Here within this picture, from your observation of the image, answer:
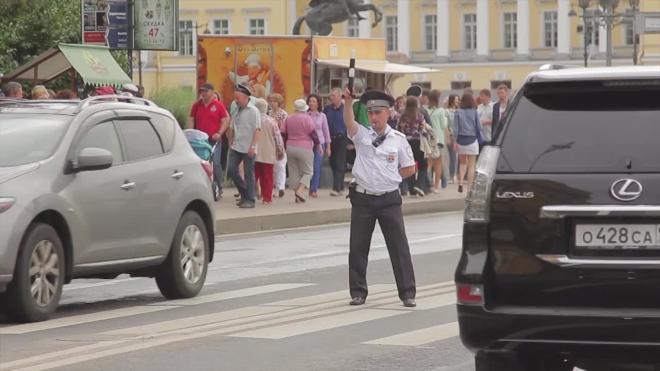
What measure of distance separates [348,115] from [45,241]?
2.52m

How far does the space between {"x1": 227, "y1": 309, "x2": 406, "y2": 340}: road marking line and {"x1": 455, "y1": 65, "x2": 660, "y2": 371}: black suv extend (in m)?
3.70

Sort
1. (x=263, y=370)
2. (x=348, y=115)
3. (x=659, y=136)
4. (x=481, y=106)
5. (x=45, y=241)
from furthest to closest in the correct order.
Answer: (x=481, y=106)
(x=348, y=115)
(x=45, y=241)
(x=263, y=370)
(x=659, y=136)

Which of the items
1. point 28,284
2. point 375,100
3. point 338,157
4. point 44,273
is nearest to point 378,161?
point 375,100

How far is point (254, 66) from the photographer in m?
31.9

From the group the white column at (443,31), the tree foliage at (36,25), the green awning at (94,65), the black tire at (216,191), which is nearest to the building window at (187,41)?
the white column at (443,31)

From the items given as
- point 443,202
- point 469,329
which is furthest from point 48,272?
point 443,202

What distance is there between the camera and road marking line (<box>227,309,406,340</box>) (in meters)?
10.8

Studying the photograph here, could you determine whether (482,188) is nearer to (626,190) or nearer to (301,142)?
(626,190)

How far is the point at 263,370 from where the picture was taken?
9188 millimetres

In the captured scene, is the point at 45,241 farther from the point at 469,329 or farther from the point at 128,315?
the point at 469,329

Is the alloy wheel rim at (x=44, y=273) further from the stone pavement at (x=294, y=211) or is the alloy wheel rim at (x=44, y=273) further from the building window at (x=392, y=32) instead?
the building window at (x=392, y=32)

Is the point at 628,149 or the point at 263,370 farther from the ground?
the point at 628,149

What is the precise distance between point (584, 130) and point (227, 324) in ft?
16.0

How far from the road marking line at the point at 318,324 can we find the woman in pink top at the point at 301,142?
13.3m
